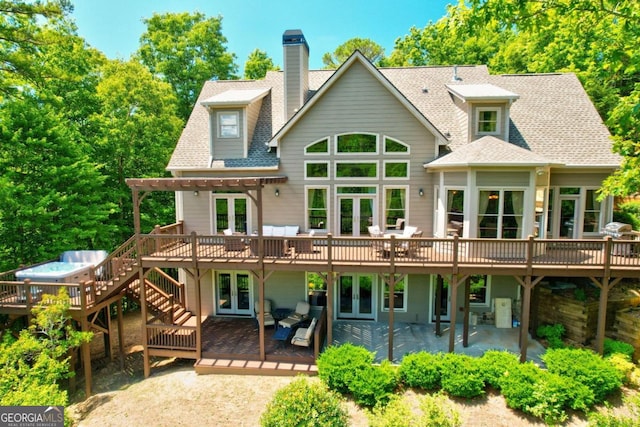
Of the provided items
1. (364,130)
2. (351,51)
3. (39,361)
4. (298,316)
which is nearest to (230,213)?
(298,316)

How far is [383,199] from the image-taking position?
12789 millimetres

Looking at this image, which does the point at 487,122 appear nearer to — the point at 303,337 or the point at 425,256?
the point at 425,256

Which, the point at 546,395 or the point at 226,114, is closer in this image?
the point at 546,395

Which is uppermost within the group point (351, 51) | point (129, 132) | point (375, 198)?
point (351, 51)

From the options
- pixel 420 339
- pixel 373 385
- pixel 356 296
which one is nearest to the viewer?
pixel 373 385

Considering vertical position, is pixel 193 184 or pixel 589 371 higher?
pixel 193 184

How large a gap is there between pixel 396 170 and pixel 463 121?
136 inches

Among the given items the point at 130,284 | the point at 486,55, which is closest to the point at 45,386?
the point at 130,284

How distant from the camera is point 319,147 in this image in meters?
12.9

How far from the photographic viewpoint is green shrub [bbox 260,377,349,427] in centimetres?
662

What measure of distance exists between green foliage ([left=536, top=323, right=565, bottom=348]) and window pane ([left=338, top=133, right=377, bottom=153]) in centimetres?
863

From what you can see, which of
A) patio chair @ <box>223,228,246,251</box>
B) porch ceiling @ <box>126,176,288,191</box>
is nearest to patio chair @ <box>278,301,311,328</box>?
patio chair @ <box>223,228,246,251</box>

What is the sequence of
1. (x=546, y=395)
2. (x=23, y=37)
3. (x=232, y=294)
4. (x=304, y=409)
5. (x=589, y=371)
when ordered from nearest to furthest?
(x=304, y=409) < (x=546, y=395) < (x=589, y=371) < (x=23, y=37) < (x=232, y=294)

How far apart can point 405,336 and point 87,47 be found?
68.7 ft
